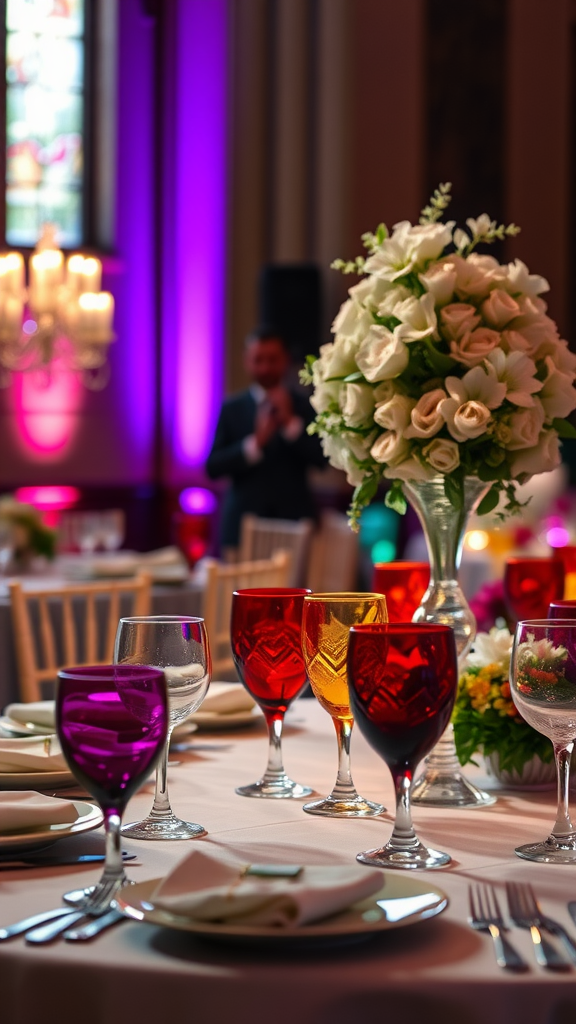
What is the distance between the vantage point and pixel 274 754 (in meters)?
1.47

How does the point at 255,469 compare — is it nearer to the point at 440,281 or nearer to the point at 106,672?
the point at 440,281

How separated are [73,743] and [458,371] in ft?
2.26

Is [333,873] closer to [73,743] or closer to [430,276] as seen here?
[73,743]

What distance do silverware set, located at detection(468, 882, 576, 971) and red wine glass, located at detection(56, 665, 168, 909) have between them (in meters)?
0.28

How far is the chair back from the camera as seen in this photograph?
188 inches

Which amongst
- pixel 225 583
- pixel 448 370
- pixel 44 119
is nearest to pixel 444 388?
pixel 448 370

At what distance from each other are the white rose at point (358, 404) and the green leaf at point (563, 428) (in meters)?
0.21

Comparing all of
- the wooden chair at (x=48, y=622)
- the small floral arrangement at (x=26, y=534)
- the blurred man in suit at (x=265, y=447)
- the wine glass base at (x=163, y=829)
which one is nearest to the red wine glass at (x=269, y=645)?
the wine glass base at (x=163, y=829)

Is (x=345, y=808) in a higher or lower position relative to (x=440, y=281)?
lower

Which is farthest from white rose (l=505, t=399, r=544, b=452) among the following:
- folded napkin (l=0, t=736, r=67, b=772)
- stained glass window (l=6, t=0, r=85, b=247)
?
stained glass window (l=6, t=0, r=85, b=247)

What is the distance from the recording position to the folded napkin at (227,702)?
1806mm

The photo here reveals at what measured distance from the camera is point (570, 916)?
1.02m

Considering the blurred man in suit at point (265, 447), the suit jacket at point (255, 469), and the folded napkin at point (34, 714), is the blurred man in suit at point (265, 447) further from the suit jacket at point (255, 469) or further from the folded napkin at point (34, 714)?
the folded napkin at point (34, 714)

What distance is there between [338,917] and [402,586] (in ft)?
2.45
